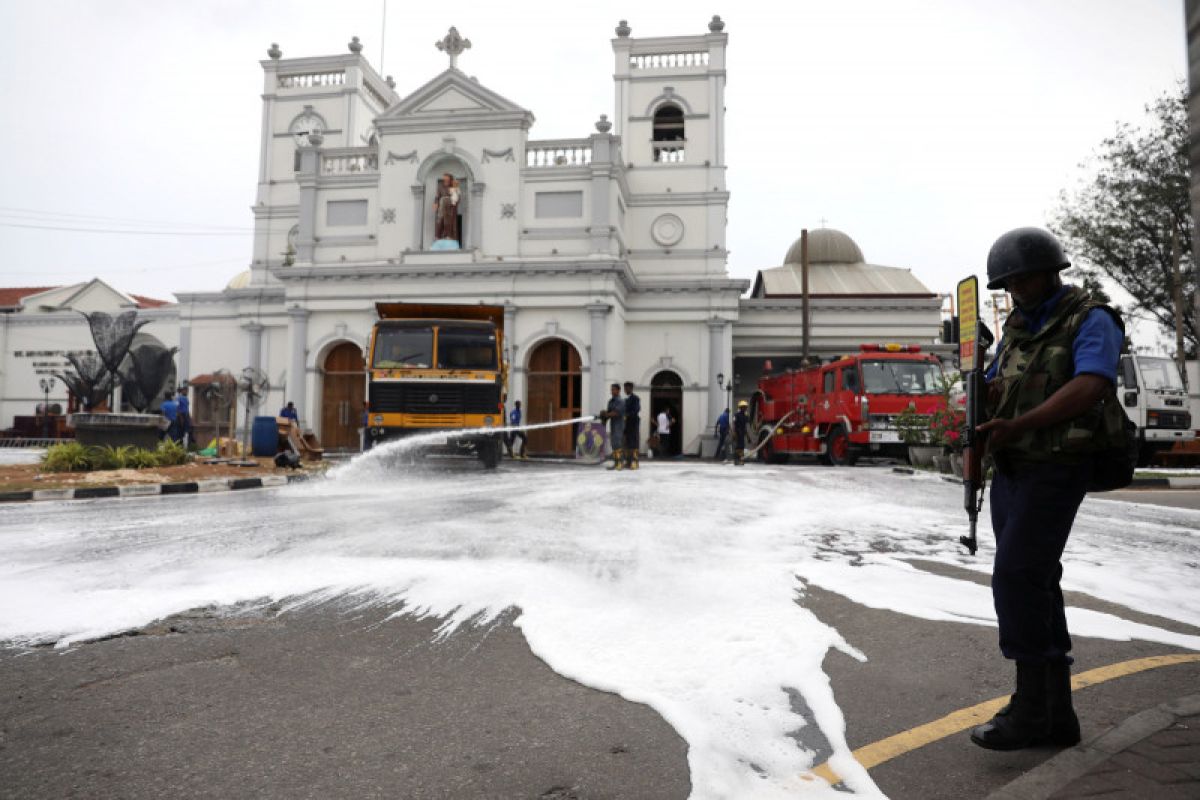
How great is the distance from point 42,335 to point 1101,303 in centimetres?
4695

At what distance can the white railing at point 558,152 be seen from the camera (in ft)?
89.6

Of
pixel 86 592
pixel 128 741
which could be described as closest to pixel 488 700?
pixel 128 741

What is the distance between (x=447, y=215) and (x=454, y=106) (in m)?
4.08

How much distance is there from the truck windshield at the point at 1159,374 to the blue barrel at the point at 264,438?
2009 cm

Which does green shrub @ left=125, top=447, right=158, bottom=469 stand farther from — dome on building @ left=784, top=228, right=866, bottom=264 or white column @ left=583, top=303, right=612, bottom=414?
dome on building @ left=784, top=228, right=866, bottom=264

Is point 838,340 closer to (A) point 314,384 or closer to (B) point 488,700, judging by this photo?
(A) point 314,384

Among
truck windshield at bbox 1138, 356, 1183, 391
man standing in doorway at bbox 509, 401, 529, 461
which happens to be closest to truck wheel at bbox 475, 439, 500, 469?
man standing in doorway at bbox 509, 401, 529, 461

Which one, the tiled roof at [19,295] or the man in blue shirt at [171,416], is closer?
the man in blue shirt at [171,416]

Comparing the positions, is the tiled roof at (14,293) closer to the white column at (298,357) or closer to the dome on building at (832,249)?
the white column at (298,357)

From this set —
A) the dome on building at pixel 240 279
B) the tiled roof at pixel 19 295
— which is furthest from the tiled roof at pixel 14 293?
the dome on building at pixel 240 279

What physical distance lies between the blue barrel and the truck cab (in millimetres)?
19420

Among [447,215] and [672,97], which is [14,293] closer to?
[447,215]

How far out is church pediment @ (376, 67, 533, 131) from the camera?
27266mm

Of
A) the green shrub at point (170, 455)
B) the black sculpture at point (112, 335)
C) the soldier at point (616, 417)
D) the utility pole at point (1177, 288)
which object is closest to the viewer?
the green shrub at point (170, 455)
